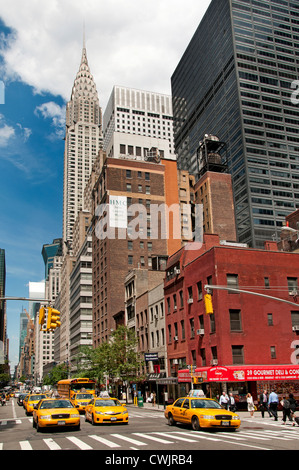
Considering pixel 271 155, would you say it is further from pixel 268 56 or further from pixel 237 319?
pixel 237 319

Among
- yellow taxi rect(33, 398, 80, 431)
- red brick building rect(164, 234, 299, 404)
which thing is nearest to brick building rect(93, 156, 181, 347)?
red brick building rect(164, 234, 299, 404)

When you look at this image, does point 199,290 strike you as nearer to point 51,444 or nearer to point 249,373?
point 249,373

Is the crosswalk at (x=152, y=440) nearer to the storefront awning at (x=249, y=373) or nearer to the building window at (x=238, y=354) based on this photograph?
the storefront awning at (x=249, y=373)

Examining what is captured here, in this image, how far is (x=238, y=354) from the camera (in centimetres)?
3719

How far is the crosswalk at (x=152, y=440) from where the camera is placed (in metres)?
15.2

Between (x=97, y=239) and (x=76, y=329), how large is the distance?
29855 mm

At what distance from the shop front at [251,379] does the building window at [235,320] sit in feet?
12.5

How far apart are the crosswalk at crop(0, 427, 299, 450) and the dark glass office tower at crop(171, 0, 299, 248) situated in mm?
115611

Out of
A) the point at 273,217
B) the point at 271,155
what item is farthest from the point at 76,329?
the point at 271,155

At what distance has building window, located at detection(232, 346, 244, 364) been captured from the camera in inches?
1454

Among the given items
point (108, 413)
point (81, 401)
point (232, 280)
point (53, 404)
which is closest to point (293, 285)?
point (232, 280)

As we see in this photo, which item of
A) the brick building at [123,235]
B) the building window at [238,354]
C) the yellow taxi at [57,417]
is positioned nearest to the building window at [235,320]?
the building window at [238,354]

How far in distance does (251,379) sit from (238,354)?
3.45m
